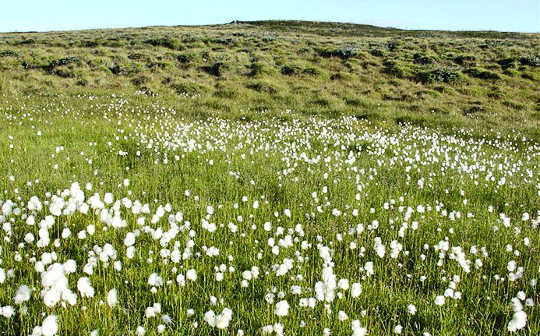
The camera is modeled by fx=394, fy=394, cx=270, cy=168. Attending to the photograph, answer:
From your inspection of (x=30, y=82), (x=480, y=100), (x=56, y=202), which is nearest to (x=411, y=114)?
(x=480, y=100)

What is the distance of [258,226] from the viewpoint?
4652 mm


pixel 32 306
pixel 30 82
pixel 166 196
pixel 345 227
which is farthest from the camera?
pixel 30 82

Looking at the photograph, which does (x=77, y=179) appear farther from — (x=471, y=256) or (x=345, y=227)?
(x=471, y=256)

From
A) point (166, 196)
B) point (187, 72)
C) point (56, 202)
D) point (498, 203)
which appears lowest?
point (498, 203)

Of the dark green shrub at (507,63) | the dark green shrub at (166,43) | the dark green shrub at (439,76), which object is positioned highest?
the dark green shrub at (166,43)

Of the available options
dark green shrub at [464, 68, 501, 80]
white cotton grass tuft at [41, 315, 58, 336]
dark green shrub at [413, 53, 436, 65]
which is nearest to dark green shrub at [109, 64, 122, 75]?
dark green shrub at [413, 53, 436, 65]

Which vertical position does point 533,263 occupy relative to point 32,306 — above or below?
below

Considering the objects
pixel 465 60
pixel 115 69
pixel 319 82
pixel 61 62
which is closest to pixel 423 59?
pixel 465 60

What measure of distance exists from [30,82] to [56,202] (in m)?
20.8

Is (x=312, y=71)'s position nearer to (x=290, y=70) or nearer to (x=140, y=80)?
(x=290, y=70)

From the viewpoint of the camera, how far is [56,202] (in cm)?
380

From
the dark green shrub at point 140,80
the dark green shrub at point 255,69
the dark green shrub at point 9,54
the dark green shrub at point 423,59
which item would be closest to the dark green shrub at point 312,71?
the dark green shrub at point 255,69

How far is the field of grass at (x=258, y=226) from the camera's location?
9.29 ft

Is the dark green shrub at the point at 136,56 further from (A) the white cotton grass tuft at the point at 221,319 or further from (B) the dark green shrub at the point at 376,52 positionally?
(A) the white cotton grass tuft at the point at 221,319
